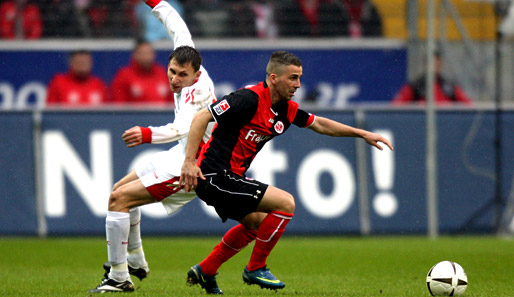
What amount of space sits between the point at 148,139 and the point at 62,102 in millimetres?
6534

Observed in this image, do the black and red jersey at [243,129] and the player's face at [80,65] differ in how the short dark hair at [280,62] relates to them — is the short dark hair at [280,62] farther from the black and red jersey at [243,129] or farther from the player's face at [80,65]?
the player's face at [80,65]

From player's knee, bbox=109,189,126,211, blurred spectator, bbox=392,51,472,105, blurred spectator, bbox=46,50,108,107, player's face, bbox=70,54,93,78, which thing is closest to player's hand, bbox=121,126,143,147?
player's knee, bbox=109,189,126,211

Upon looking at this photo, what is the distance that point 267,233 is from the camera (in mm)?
6539

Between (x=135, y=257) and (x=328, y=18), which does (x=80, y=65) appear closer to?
(x=328, y=18)

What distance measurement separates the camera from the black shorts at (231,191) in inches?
253

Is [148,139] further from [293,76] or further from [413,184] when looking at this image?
[413,184]

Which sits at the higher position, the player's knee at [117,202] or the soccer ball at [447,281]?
the player's knee at [117,202]

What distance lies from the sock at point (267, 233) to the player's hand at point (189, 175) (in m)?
0.69

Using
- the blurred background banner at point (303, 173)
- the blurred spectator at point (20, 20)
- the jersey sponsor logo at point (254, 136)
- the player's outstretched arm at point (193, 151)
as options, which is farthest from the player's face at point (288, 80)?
the blurred spectator at point (20, 20)

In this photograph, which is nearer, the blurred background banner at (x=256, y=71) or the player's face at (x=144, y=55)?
the player's face at (x=144, y=55)

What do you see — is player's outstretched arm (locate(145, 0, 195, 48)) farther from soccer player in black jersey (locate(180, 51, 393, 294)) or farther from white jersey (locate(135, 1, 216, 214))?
soccer player in black jersey (locate(180, 51, 393, 294))

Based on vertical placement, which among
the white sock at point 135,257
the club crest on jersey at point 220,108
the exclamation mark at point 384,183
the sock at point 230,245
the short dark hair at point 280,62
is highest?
the short dark hair at point 280,62

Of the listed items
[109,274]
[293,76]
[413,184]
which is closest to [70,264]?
[109,274]

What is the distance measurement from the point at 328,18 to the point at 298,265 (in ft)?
21.2
